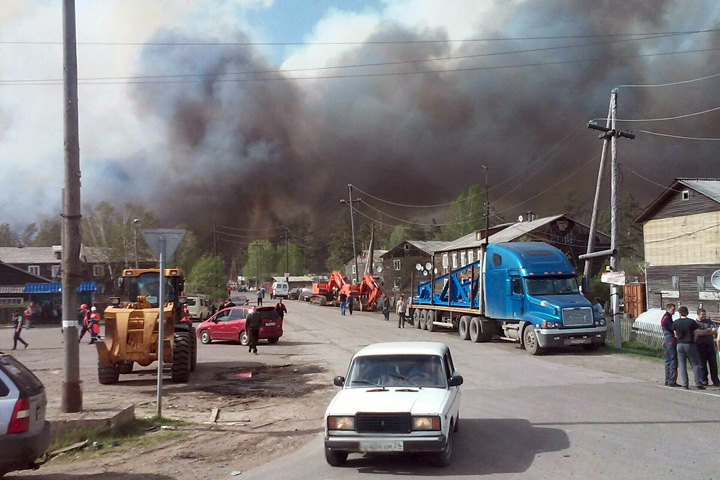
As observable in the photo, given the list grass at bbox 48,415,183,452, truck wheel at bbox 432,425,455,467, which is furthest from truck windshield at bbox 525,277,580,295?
truck wheel at bbox 432,425,455,467

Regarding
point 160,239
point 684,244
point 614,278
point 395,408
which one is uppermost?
point 684,244

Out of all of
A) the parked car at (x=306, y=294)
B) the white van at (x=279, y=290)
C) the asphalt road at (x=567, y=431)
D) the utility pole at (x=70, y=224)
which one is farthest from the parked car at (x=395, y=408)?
the white van at (x=279, y=290)

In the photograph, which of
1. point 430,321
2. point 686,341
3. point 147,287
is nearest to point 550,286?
point 686,341

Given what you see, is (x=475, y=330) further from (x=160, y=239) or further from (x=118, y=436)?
(x=118, y=436)

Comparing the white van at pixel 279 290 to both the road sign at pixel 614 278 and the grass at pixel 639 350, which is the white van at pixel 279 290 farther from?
the road sign at pixel 614 278

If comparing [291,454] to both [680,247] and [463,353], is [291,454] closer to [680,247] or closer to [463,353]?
[463,353]

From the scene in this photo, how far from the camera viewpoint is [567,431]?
28.7 feet

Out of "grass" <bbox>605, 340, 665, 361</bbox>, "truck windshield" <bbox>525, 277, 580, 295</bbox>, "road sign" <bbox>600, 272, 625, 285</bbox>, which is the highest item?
"road sign" <bbox>600, 272, 625, 285</bbox>

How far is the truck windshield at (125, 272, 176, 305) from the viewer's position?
16266mm

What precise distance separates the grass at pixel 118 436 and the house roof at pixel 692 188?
1379 inches

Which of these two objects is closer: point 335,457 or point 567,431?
point 335,457

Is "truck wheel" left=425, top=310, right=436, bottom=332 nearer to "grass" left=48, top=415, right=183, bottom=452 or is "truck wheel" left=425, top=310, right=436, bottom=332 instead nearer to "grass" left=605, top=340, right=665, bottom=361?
"grass" left=605, top=340, right=665, bottom=361

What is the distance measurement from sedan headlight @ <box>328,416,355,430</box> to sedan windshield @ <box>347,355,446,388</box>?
89 cm

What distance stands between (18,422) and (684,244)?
39.3 metres
